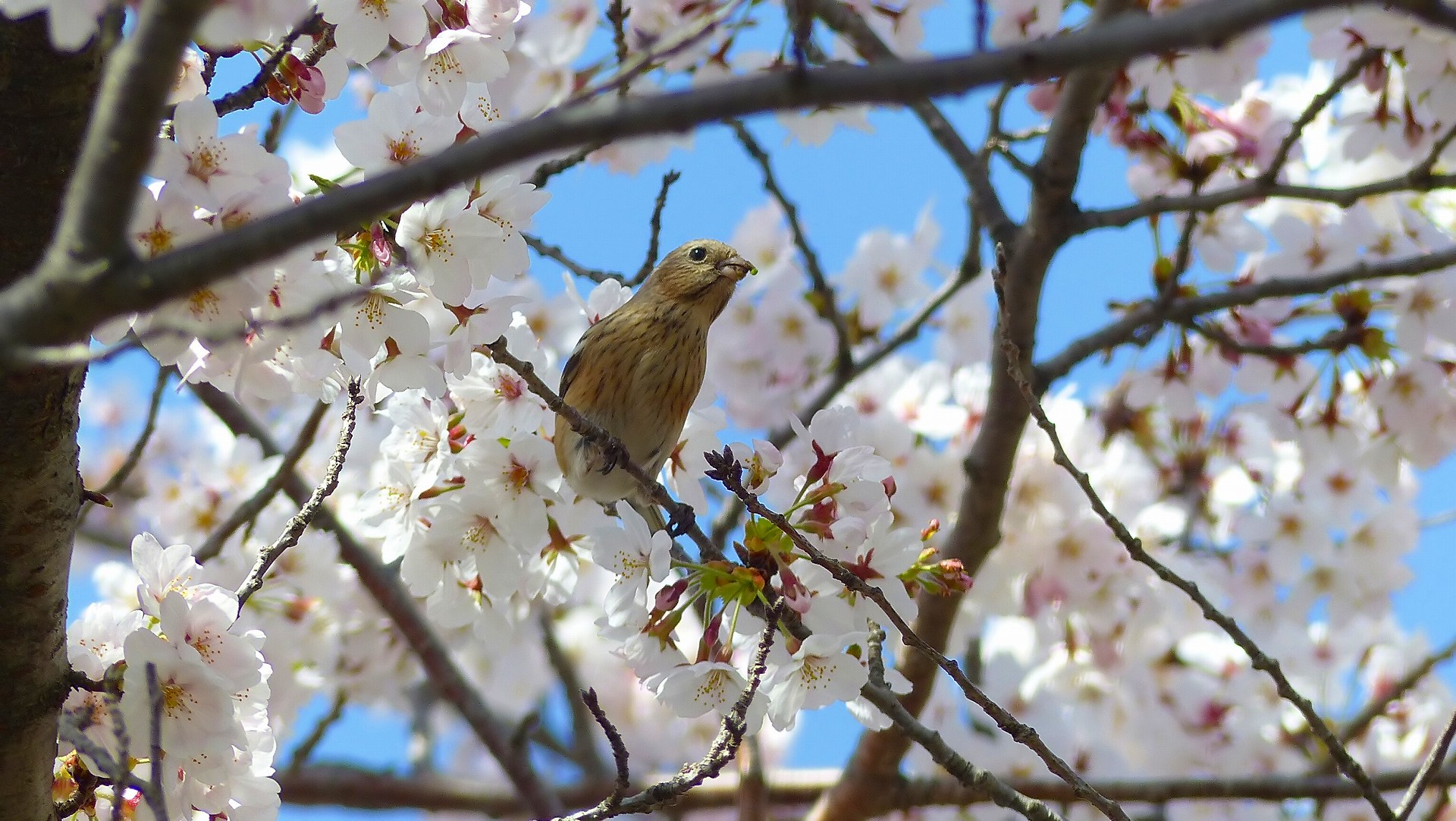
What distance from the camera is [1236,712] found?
5.38 m

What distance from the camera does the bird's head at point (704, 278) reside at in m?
3.75

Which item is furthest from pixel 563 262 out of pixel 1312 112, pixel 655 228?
pixel 1312 112

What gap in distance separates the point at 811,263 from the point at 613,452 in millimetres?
1903

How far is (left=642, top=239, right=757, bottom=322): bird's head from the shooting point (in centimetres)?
375

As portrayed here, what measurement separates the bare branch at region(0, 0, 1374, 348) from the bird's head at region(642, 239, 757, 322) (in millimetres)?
2623

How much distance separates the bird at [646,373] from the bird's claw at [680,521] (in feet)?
1.91

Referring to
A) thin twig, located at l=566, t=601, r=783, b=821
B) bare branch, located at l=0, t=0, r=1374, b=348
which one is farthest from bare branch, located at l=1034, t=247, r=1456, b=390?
bare branch, located at l=0, t=0, r=1374, b=348

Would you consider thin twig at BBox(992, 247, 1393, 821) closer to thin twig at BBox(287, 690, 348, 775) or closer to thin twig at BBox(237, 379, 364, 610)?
thin twig at BBox(237, 379, 364, 610)

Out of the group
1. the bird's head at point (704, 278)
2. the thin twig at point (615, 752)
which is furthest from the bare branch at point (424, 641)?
the thin twig at point (615, 752)

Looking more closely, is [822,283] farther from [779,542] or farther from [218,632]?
[218,632]

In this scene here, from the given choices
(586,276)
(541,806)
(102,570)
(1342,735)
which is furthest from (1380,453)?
(102,570)

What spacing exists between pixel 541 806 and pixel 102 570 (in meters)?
1.60

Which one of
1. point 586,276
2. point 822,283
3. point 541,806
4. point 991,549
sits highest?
point 822,283

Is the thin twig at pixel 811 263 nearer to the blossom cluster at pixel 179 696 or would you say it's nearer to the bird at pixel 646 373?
the bird at pixel 646 373
